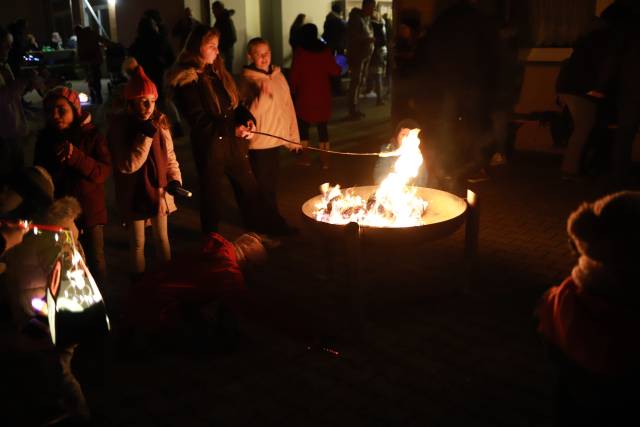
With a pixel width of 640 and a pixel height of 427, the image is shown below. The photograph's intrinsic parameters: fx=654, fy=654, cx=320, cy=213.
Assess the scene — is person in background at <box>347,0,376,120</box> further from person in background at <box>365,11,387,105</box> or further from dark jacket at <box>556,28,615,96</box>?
dark jacket at <box>556,28,615,96</box>

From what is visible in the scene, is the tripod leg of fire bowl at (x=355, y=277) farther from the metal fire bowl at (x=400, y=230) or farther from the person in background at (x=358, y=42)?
the person in background at (x=358, y=42)

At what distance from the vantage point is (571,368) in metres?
2.61

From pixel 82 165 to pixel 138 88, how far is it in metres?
0.73

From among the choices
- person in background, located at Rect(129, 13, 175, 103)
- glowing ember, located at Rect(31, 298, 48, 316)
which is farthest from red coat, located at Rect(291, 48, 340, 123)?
glowing ember, located at Rect(31, 298, 48, 316)

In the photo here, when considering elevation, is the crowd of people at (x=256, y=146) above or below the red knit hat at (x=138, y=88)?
below

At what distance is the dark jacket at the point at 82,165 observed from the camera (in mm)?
4496

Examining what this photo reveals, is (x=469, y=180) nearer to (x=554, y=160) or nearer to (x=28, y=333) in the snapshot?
(x=554, y=160)

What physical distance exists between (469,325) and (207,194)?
2608mm

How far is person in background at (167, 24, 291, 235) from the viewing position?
5562 millimetres

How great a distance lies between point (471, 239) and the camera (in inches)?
203

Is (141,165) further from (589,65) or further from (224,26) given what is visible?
(224,26)

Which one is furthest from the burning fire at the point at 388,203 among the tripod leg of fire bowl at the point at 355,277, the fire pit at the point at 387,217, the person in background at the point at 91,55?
the person in background at the point at 91,55

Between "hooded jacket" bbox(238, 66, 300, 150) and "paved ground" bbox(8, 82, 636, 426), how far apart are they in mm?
1056

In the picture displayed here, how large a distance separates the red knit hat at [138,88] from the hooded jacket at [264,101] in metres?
1.67
